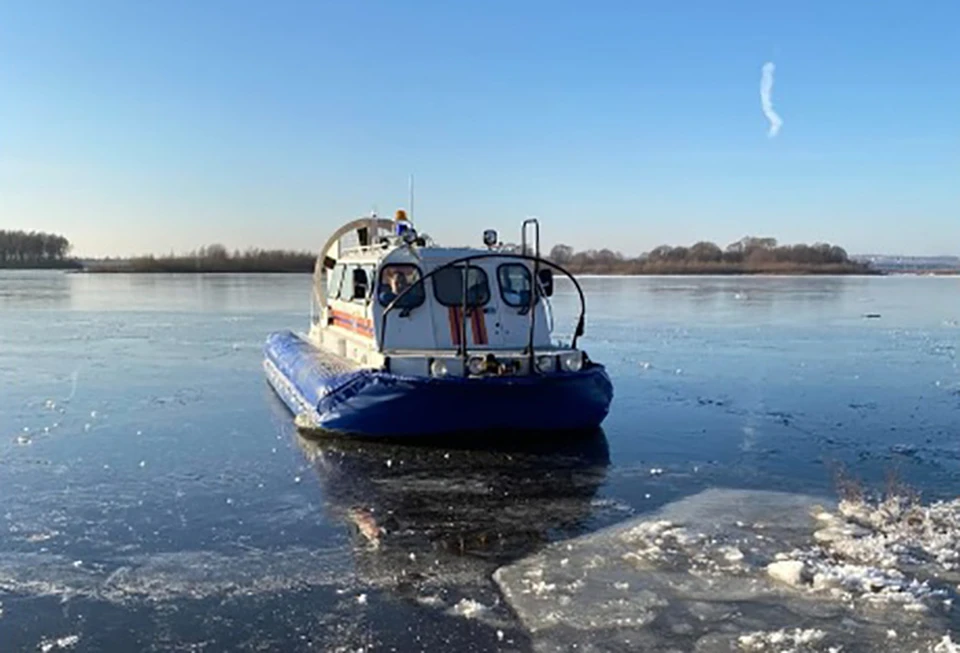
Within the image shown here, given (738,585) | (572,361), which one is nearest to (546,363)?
(572,361)

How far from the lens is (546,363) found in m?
8.80

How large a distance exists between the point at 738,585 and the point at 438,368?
4.19 metres

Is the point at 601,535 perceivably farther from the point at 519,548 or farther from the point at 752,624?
the point at 752,624

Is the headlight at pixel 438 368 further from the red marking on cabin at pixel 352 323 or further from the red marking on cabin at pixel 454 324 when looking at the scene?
the red marking on cabin at pixel 352 323

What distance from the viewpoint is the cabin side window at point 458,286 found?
998 cm

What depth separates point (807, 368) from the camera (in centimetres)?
1417

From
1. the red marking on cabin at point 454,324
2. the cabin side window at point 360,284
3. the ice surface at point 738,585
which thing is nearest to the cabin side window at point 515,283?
the red marking on cabin at point 454,324

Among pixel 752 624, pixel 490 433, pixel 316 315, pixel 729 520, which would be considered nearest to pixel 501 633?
pixel 752 624

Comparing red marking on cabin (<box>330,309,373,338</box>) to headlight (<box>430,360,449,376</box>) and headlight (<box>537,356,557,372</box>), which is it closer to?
headlight (<box>430,360,449,376</box>)

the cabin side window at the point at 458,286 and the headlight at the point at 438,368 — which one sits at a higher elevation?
the cabin side window at the point at 458,286

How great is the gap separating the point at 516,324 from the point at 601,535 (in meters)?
4.49

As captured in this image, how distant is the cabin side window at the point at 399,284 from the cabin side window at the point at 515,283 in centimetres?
98

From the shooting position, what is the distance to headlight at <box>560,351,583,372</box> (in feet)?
29.1

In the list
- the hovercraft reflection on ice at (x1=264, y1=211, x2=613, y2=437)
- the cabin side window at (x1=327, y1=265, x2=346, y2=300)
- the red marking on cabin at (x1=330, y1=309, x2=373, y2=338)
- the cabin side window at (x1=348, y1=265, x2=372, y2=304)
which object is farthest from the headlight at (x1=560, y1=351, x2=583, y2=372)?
the cabin side window at (x1=327, y1=265, x2=346, y2=300)
